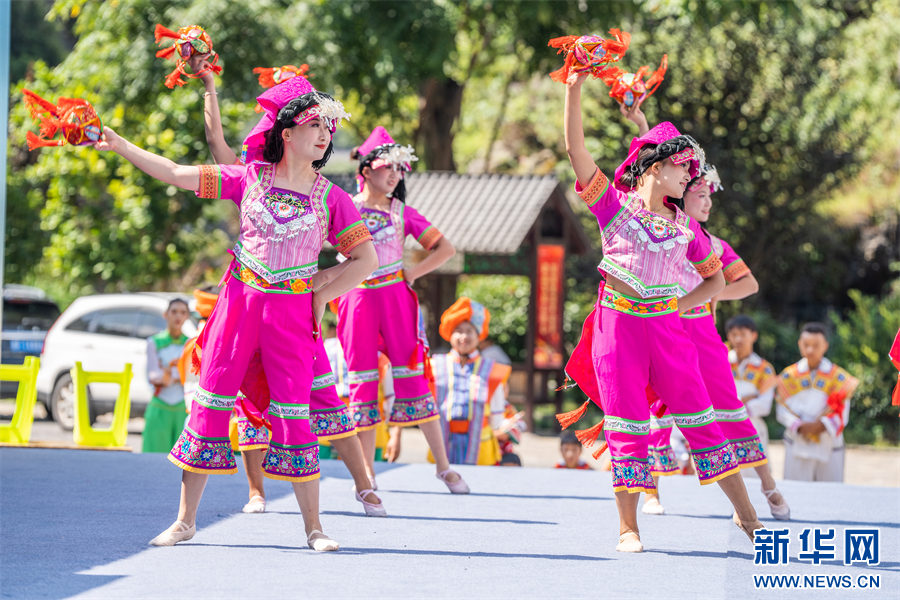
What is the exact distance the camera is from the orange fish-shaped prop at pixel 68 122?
11.4 ft

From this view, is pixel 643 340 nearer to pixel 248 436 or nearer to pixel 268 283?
pixel 268 283

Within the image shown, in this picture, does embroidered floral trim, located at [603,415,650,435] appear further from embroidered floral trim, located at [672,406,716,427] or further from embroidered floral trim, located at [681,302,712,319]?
embroidered floral trim, located at [681,302,712,319]

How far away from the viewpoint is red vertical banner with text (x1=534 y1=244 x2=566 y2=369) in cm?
1372

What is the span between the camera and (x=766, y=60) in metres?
15.8

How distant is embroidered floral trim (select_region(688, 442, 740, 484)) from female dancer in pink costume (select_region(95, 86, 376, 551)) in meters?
1.41

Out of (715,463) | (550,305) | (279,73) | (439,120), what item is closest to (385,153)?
(279,73)

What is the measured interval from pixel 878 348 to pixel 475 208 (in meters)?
6.24

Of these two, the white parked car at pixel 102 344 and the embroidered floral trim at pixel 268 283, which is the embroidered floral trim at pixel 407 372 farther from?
the white parked car at pixel 102 344

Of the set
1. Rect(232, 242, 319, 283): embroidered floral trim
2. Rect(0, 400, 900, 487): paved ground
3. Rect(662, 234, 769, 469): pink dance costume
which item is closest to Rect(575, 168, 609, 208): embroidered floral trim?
Rect(662, 234, 769, 469): pink dance costume

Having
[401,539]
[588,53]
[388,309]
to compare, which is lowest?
[401,539]

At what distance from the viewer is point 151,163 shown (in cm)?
356

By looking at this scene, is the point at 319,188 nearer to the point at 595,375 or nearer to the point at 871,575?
the point at 595,375

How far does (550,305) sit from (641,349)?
10010 millimetres

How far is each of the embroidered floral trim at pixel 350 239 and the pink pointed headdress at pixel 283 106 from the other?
1.26ft
